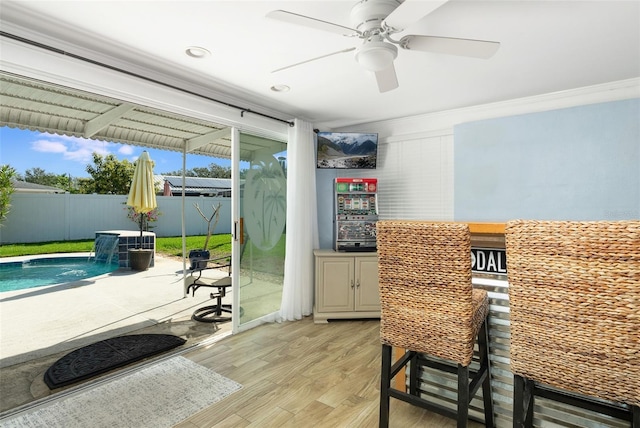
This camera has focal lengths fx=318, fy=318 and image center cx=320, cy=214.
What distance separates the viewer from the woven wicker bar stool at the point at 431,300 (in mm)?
1470

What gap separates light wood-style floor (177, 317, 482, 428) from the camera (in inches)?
81.1

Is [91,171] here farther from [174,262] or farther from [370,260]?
[370,260]

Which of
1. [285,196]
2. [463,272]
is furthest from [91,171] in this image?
[463,272]

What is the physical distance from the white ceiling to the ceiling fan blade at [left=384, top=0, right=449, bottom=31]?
38 centimetres

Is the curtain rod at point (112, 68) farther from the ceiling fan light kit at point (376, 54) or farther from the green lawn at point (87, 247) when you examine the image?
the green lawn at point (87, 247)

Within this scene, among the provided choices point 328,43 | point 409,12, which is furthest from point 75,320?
point 409,12

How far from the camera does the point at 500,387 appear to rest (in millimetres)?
1847

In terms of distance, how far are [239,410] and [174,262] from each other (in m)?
6.66

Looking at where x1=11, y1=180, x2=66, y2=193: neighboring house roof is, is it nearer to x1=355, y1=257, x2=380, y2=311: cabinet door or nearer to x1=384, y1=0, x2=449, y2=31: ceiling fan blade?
x1=355, y1=257, x2=380, y2=311: cabinet door

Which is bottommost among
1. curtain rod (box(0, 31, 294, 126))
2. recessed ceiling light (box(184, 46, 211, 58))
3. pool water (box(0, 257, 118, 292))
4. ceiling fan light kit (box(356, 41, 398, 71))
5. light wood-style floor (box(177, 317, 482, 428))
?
light wood-style floor (box(177, 317, 482, 428))

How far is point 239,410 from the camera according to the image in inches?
84.9

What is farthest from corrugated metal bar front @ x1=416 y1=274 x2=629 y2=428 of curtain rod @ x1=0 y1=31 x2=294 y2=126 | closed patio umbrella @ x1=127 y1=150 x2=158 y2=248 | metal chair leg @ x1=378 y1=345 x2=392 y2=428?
closed patio umbrella @ x1=127 y1=150 x2=158 y2=248

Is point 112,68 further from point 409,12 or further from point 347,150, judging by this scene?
point 347,150

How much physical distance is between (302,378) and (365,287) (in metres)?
→ 1.60
